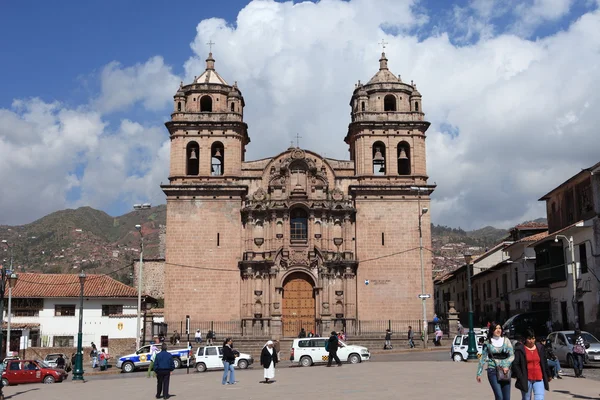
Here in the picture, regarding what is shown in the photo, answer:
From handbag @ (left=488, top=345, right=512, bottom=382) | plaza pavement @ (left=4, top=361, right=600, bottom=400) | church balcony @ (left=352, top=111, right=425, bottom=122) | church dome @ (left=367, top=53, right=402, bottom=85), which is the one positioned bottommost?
plaza pavement @ (left=4, top=361, right=600, bottom=400)

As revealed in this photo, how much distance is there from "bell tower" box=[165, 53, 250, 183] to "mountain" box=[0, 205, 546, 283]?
165ft

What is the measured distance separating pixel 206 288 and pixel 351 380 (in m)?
20.8

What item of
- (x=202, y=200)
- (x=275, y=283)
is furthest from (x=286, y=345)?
(x=202, y=200)

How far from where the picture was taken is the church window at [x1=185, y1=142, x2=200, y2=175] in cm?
4153

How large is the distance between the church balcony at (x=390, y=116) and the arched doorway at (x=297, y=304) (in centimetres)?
1018

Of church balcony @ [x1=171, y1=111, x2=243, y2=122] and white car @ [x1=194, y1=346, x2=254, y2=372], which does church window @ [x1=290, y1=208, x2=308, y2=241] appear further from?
white car @ [x1=194, y1=346, x2=254, y2=372]

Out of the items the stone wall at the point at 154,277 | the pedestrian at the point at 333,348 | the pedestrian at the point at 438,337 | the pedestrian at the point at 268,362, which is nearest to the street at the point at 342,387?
the pedestrian at the point at 268,362

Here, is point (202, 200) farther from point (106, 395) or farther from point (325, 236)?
point (106, 395)

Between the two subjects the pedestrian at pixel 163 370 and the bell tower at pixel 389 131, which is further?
the bell tower at pixel 389 131

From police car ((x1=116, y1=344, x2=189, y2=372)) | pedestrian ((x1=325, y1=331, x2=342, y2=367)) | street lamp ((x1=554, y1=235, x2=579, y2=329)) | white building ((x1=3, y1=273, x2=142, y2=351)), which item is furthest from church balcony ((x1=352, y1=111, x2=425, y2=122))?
pedestrian ((x1=325, y1=331, x2=342, y2=367))

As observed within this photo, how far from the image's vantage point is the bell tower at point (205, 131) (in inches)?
1615

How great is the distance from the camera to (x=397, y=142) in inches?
1626

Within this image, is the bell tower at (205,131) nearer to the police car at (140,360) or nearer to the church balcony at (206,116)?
the church balcony at (206,116)

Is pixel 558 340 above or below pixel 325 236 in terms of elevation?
below
